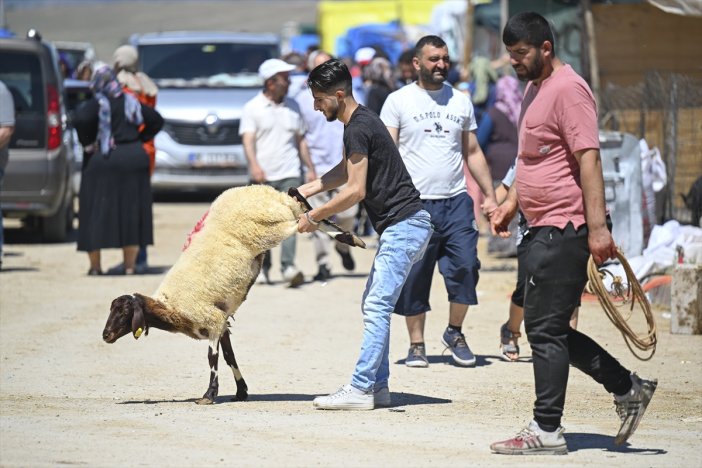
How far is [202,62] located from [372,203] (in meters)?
14.2

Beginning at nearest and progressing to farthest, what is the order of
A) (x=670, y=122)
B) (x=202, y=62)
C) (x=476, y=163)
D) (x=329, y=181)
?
1. (x=329, y=181)
2. (x=476, y=163)
3. (x=670, y=122)
4. (x=202, y=62)

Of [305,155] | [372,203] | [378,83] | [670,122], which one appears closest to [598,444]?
[372,203]

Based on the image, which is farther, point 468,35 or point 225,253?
point 468,35

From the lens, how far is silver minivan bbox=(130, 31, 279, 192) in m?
20.1

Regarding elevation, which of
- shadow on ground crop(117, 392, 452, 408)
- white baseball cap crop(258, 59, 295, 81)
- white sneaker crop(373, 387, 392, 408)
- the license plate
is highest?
white baseball cap crop(258, 59, 295, 81)

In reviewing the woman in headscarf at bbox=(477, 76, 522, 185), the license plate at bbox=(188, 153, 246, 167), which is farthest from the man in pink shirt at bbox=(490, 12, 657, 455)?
the license plate at bbox=(188, 153, 246, 167)

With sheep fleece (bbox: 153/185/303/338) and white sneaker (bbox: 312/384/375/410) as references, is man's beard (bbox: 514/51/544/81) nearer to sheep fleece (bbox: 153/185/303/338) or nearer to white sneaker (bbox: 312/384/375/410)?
sheep fleece (bbox: 153/185/303/338)

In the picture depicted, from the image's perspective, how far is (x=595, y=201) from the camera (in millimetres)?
5969

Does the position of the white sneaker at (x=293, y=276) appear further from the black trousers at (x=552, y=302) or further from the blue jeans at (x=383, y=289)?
the black trousers at (x=552, y=302)

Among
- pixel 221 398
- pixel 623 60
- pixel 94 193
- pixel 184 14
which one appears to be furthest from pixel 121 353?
pixel 184 14

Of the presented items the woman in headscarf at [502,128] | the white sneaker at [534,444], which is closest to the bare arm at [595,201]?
the white sneaker at [534,444]

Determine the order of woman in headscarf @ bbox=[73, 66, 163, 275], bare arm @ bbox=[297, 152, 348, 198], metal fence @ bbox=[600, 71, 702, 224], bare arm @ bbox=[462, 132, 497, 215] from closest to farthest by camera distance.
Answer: bare arm @ bbox=[297, 152, 348, 198] → bare arm @ bbox=[462, 132, 497, 215] → woman in headscarf @ bbox=[73, 66, 163, 275] → metal fence @ bbox=[600, 71, 702, 224]

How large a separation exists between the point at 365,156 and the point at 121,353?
3.31 metres

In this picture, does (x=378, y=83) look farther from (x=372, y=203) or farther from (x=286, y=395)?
(x=372, y=203)
